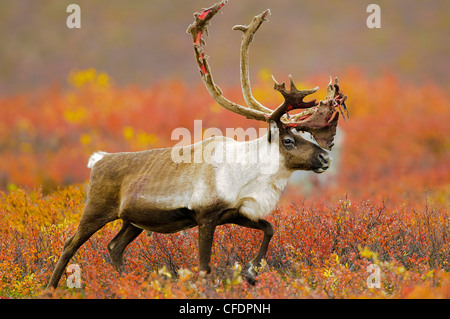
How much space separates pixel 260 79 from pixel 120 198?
18399mm

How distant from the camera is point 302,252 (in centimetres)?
658

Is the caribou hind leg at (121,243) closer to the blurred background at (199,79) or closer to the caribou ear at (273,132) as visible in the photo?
the caribou ear at (273,132)

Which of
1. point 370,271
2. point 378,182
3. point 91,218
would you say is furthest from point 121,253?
point 378,182

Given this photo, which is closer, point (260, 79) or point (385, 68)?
point (260, 79)

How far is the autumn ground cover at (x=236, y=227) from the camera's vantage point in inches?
221

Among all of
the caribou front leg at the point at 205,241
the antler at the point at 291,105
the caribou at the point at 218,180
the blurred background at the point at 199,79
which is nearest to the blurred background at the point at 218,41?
the blurred background at the point at 199,79

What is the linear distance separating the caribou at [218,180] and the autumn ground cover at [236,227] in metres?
0.51

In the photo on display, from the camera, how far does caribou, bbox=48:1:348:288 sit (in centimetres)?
569

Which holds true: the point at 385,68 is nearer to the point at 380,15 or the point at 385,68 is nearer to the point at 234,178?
the point at 380,15

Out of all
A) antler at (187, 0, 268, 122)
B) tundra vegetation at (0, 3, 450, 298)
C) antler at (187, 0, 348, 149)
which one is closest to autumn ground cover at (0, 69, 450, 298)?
tundra vegetation at (0, 3, 450, 298)

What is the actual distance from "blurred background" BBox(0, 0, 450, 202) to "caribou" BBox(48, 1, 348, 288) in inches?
194

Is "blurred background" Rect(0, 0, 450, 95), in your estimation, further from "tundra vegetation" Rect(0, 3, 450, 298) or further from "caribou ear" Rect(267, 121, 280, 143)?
"caribou ear" Rect(267, 121, 280, 143)

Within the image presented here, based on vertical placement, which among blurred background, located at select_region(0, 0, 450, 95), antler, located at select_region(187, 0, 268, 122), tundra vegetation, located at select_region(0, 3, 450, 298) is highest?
blurred background, located at select_region(0, 0, 450, 95)

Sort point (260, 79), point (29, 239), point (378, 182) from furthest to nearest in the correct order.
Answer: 1. point (260, 79)
2. point (378, 182)
3. point (29, 239)
